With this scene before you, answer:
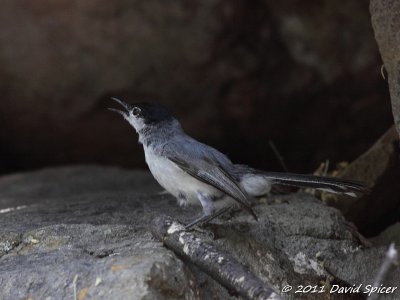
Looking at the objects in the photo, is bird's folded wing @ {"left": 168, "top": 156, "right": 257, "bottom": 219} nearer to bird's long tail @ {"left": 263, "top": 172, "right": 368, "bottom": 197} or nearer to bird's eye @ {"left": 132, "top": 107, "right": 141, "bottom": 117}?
bird's long tail @ {"left": 263, "top": 172, "right": 368, "bottom": 197}

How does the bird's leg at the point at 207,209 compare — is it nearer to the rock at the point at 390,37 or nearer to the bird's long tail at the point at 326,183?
the bird's long tail at the point at 326,183

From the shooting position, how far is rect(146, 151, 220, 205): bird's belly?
15.5ft

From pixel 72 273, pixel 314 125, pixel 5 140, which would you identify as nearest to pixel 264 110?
pixel 314 125

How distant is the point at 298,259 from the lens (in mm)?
4590

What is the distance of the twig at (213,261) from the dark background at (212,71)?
14.1ft

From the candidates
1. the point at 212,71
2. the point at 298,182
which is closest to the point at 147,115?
the point at 298,182

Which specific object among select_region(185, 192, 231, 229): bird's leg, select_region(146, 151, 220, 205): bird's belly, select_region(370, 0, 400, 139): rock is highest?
select_region(370, 0, 400, 139): rock

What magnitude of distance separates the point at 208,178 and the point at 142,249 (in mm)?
818

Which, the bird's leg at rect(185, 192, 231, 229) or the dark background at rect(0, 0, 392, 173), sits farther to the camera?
the dark background at rect(0, 0, 392, 173)

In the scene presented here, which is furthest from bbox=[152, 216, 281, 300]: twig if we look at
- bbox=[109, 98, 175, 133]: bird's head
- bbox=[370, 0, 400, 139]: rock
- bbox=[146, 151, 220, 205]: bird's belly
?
bbox=[370, 0, 400, 139]: rock

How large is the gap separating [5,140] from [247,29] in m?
3.02

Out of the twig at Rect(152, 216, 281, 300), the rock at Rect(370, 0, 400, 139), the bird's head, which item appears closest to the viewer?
the twig at Rect(152, 216, 281, 300)

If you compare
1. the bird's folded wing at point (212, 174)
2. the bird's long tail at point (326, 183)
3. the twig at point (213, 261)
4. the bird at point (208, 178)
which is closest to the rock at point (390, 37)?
the bird's long tail at point (326, 183)

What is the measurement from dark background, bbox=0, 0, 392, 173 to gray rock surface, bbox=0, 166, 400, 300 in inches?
88.0
